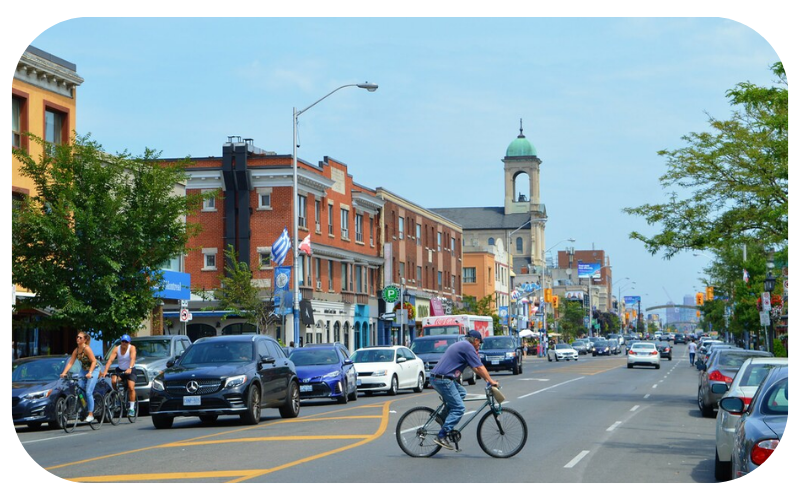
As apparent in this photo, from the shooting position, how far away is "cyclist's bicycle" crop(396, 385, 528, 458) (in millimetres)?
15344

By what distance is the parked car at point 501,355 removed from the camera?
164ft

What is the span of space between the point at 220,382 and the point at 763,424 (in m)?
13.7

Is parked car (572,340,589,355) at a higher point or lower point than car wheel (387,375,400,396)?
lower

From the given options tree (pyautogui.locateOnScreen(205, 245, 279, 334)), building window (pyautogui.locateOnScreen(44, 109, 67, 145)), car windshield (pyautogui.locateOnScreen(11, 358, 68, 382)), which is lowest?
car windshield (pyautogui.locateOnScreen(11, 358, 68, 382))

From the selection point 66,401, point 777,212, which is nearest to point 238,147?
point 66,401

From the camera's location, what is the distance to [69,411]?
73.4 feet

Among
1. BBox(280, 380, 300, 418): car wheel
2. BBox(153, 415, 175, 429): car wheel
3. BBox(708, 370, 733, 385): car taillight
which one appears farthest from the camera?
BBox(280, 380, 300, 418): car wheel

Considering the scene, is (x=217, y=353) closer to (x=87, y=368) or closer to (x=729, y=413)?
(x=87, y=368)

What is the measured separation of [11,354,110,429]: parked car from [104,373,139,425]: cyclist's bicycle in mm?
267

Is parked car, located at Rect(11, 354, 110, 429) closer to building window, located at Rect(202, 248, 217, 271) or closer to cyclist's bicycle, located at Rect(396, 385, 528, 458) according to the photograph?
cyclist's bicycle, located at Rect(396, 385, 528, 458)

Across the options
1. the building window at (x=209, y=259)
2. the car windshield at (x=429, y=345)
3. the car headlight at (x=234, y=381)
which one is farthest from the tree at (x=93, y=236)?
the building window at (x=209, y=259)

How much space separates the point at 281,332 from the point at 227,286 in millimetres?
4930

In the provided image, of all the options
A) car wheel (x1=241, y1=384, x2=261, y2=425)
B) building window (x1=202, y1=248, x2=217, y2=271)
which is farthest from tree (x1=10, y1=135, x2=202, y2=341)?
building window (x1=202, y1=248, x2=217, y2=271)

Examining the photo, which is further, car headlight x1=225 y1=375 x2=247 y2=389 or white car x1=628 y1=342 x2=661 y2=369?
white car x1=628 y1=342 x2=661 y2=369
